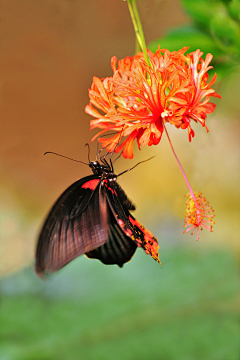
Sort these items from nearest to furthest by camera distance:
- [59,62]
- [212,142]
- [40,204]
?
[212,142] → [59,62] → [40,204]

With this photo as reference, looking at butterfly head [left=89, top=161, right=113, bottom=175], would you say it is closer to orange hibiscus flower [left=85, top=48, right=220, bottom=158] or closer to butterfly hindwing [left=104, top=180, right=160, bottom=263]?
butterfly hindwing [left=104, top=180, right=160, bottom=263]

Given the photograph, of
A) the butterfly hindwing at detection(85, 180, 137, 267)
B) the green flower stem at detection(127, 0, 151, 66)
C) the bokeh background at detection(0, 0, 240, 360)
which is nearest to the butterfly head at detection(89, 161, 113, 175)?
the butterfly hindwing at detection(85, 180, 137, 267)

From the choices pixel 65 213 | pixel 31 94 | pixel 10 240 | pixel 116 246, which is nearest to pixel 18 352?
pixel 10 240

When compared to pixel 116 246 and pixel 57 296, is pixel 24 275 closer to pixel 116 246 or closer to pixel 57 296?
pixel 57 296

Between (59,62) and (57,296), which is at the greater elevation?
(59,62)

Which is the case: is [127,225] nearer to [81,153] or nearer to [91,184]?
[91,184]
